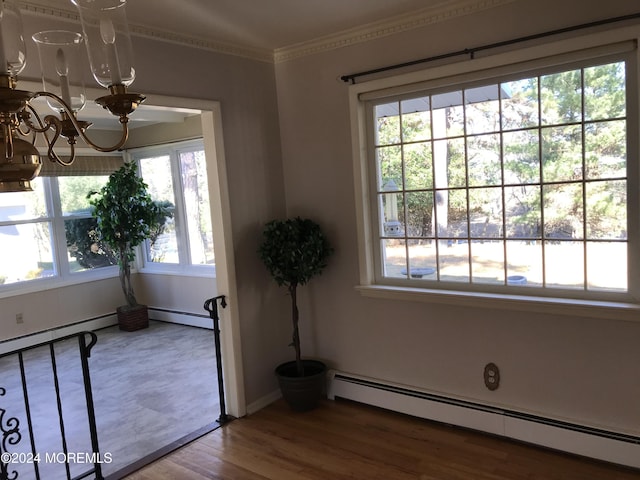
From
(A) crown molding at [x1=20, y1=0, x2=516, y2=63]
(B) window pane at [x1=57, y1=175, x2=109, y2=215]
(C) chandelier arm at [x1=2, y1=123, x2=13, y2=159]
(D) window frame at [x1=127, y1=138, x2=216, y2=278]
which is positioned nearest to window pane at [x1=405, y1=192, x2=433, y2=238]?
(A) crown molding at [x1=20, y1=0, x2=516, y2=63]

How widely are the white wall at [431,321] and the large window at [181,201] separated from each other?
2.37m

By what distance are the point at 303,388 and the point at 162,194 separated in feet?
12.3

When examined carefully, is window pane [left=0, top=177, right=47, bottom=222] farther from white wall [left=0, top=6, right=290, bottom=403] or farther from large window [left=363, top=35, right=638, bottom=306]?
large window [left=363, top=35, right=638, bottom=306]

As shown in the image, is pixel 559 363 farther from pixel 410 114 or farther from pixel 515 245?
pixel 410 114

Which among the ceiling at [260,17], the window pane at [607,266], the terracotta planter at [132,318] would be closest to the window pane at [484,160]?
the window pane at [607,266]

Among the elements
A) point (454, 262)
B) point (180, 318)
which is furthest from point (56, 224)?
point (454, 262)

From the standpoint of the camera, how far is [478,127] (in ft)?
9.80

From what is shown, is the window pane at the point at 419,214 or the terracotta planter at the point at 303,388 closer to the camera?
the window pane at the point at 419,214

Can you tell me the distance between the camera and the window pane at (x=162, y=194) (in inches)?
245

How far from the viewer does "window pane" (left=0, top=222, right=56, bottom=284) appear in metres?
5.49

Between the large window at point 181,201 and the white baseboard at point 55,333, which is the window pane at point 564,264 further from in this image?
the white baseboard at point 55,333

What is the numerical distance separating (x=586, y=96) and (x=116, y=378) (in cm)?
420

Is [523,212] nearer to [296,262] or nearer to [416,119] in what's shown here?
[416,119]

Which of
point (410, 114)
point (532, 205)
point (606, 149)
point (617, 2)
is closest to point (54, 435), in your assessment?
point (410, 114)
